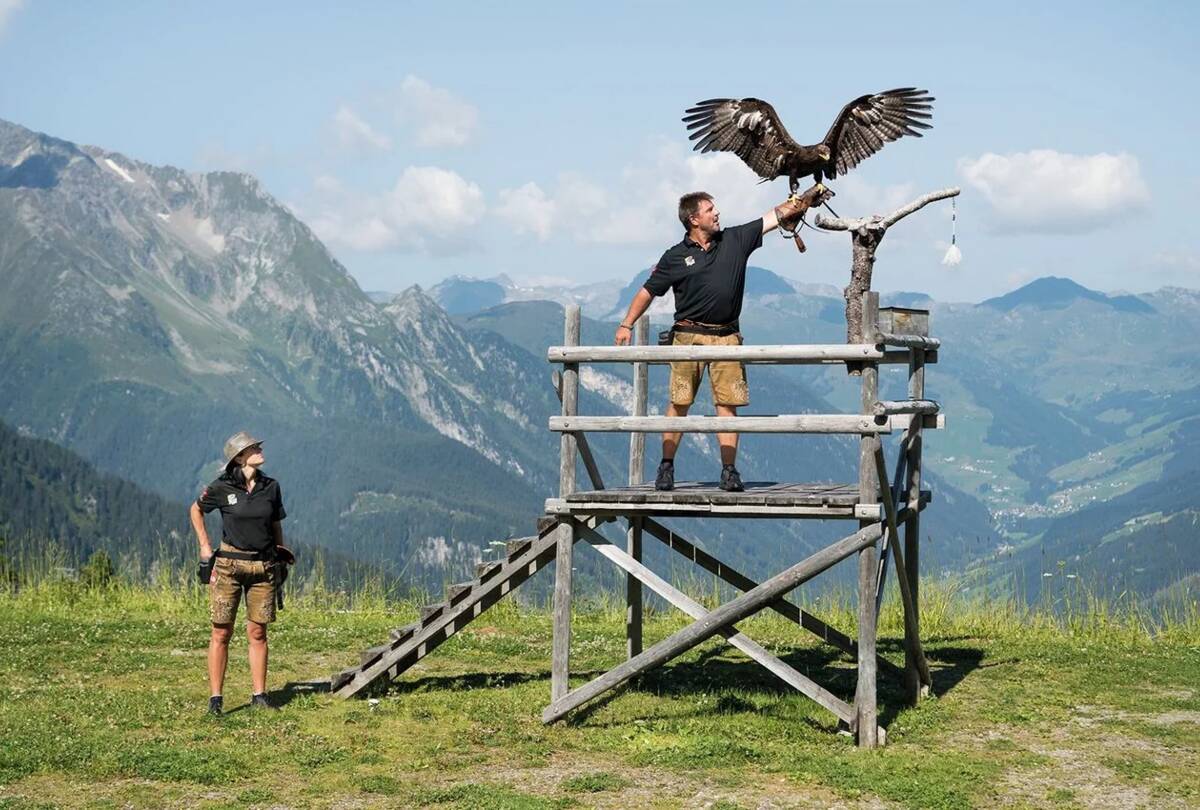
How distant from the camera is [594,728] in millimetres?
15078

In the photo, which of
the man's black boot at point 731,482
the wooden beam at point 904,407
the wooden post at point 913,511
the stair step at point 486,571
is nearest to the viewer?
the wooden beam at point 904,407

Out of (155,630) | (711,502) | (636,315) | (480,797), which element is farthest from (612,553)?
(155,630)

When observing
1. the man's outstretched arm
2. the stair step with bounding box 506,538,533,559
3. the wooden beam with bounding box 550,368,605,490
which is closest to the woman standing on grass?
the stair step with bounding box 506,538,533,559

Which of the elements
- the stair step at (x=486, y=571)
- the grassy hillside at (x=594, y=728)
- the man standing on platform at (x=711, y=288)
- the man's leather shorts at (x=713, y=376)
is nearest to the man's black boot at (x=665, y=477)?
the man standing on platform at (x=711, y=288)

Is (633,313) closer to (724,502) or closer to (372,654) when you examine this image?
(724,502)

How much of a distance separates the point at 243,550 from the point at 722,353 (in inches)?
208

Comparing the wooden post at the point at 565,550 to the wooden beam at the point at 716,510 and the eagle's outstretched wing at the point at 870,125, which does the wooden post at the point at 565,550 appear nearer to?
the wooden beam at the point at 716,510

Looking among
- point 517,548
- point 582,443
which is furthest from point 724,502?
point 517,548

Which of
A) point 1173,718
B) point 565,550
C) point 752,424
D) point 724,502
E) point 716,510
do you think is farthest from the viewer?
point 1173,718

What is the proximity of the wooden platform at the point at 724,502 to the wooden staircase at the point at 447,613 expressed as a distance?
52.2 inches

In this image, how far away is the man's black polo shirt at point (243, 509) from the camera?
1510 cm

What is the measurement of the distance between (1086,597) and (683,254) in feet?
33.5

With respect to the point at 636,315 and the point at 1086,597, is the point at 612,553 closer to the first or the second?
the point at 636,315

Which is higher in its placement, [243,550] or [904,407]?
[904,407]
